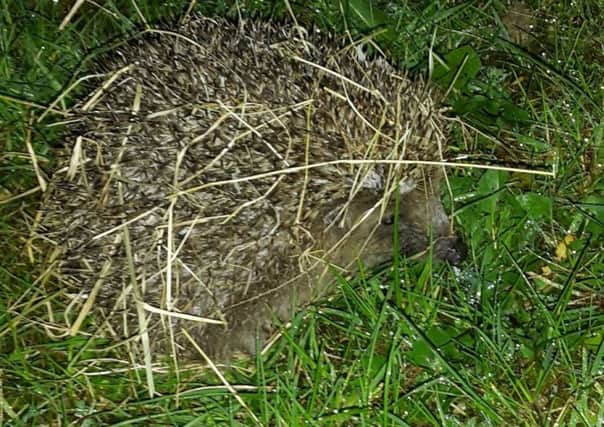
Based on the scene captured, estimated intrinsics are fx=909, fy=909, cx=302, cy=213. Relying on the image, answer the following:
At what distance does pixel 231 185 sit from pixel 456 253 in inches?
26.1

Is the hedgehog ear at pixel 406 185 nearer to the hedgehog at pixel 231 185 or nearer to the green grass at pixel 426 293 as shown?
the hedgehog at pixel 231 185

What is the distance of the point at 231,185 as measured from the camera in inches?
89.0

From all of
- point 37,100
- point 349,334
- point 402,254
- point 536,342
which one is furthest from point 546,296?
point 37,100

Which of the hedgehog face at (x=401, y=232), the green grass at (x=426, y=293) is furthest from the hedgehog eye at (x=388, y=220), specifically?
the green grass at (x=426, y=293)

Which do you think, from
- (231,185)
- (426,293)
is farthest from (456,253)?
(231,185)

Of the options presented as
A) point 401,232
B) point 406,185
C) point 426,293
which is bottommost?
point 426,293

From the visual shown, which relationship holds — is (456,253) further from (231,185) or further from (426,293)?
(231,185)

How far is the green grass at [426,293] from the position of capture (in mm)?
2260

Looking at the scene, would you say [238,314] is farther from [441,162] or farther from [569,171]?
[569,171]

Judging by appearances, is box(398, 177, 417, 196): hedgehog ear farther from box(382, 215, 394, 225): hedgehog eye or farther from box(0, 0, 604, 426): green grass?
box(0, 0, 604, 426): green grass

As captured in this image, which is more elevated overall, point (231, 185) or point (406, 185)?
point (231, 185)

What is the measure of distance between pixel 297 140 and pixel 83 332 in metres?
0.78

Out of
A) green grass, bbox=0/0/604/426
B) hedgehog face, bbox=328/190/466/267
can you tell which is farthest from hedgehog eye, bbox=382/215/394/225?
green grass, bbox=0/0/604/426

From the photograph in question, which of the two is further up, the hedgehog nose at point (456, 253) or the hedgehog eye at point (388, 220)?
the hedgehog eye at point (388, 220)
